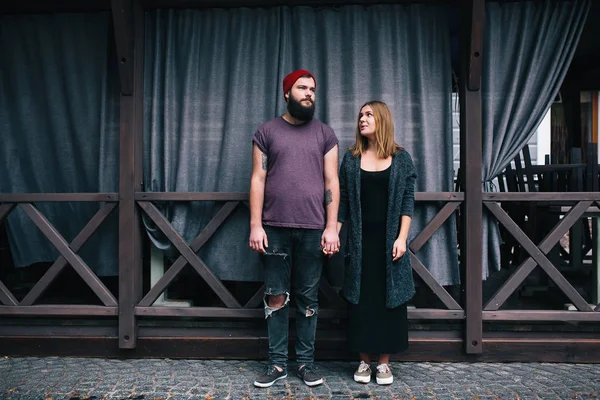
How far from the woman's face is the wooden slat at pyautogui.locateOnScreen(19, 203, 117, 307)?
231cm

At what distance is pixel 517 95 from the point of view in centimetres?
436

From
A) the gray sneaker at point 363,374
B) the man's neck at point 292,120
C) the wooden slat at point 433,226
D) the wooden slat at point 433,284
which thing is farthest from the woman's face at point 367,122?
the gray sneaker at point 363,374

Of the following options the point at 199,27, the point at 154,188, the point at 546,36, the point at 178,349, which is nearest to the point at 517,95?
the point at 546,36

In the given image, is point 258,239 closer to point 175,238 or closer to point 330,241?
point 330,241

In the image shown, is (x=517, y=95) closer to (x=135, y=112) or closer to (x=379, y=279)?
(x=379, y=279)

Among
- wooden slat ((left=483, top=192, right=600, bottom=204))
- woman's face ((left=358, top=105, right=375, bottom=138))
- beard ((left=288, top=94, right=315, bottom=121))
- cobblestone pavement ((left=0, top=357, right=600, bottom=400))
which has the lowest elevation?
cobblestone pavement ((left=0, top=357, right=600, bottom=400))

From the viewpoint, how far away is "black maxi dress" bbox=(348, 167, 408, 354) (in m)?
3.74

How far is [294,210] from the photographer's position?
12.2 ft

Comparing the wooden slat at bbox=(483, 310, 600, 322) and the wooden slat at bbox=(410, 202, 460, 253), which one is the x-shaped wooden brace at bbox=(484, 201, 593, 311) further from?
the wooden slat at bbox=(410, 202, 460, 253)

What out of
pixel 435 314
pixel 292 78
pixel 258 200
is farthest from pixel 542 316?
pixel 292 78

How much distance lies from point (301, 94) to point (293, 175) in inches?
21.3

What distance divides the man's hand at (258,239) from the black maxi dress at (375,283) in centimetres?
66

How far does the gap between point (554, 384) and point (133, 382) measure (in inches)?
112

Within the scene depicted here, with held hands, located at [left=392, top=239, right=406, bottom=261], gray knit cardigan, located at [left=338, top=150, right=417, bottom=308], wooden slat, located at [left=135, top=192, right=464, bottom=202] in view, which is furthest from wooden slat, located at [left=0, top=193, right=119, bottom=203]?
held hands, located at [left=392, top=239, right=406, bottom=261]
